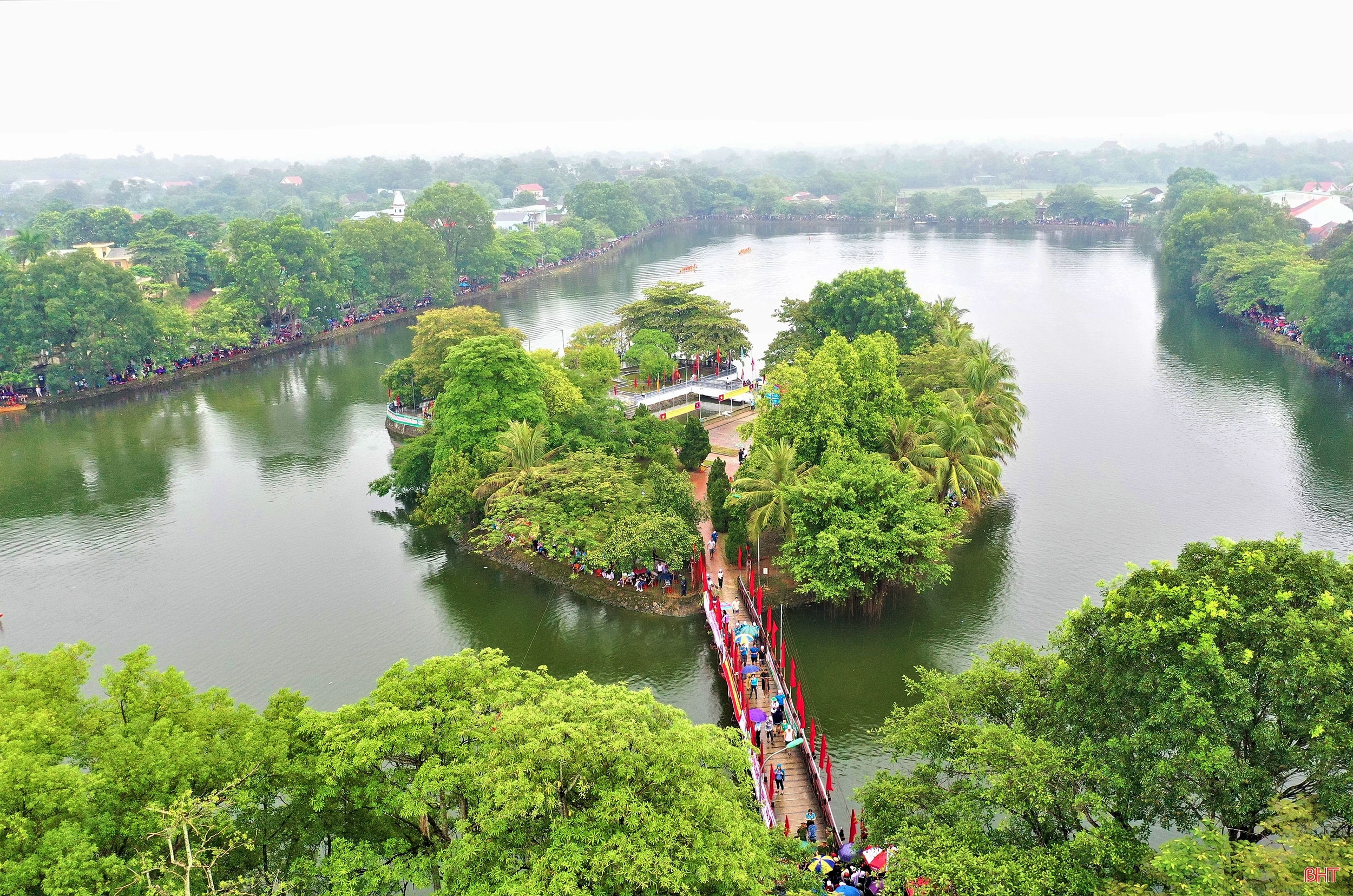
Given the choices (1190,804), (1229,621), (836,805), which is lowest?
(836,805)

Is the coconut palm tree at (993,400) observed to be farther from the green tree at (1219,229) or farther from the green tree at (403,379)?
the green tree at (1219,229)

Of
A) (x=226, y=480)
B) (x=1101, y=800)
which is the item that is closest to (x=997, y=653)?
(x=1101, y=800)

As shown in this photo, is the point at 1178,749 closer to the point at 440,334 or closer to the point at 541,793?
the point at 541,793

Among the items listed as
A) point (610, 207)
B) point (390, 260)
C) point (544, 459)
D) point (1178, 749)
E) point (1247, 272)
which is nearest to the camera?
point (1178, 749)

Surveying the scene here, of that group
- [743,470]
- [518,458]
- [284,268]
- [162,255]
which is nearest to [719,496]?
[743,470]

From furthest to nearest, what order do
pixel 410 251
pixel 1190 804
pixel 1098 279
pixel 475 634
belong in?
pixel 1098 279, pixel 410 251, pixel 475 634, pixel 1190 804

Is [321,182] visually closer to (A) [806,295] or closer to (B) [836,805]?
(A) [806,295]
